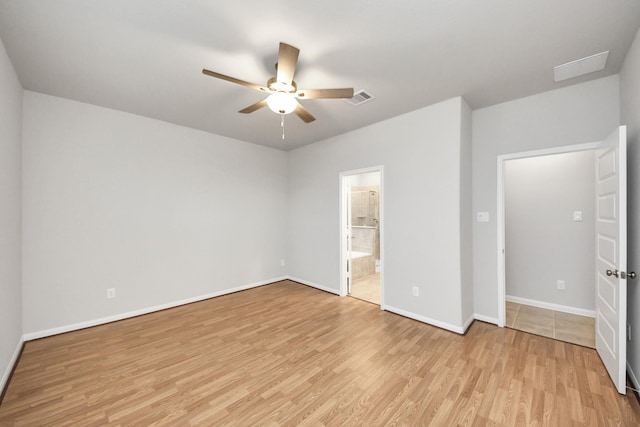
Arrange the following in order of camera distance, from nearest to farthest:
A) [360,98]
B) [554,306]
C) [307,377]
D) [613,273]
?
[613,273], [307,377], [360,98], [554,306]

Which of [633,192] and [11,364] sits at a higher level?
[633,192]

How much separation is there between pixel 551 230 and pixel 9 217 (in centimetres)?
631

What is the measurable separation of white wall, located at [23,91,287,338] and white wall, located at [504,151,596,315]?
4.37m

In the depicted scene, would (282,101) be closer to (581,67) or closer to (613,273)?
(581,67)

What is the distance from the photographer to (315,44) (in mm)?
2092

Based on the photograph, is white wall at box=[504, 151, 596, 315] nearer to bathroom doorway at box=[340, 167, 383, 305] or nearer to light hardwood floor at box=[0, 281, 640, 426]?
light hardwood floor at box=[0, 281, 640, 426]

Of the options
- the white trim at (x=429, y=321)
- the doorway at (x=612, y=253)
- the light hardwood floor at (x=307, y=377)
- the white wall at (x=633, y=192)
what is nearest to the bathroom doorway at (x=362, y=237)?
the white trim at (x=429, y=321)

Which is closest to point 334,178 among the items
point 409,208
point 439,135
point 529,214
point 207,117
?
point 409,208

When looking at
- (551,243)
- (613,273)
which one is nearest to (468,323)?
(613,273)

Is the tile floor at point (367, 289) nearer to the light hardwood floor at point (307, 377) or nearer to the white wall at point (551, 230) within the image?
the light hardwood floor at point (307, 377)

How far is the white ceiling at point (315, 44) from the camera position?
1746 millimetres

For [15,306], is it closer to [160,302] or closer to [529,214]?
[160,302]

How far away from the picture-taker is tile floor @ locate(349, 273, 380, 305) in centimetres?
433

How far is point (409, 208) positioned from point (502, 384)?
2.04 m
